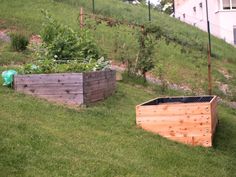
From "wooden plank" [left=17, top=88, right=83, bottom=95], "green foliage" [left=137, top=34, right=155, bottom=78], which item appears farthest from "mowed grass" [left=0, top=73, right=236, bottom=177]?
"green foliage" [left=137, top=34, right=155, bottom=78]

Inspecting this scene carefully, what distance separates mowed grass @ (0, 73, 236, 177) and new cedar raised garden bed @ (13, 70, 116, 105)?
0.31 metres

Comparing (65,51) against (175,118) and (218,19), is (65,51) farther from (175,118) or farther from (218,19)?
(218,19)

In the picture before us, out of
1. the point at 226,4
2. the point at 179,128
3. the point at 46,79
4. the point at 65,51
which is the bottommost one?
the point at 179,128

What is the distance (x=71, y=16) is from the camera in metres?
23.3

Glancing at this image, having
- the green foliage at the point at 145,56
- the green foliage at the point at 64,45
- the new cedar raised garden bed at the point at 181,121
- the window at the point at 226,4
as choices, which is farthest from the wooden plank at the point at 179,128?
the window at the point at 226,4

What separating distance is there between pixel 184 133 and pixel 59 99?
2954 mm

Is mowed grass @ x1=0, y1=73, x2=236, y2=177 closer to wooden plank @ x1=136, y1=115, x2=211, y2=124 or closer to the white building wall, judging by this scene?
wooden plank @ x1=136, y1=115, x2=211, y2=124

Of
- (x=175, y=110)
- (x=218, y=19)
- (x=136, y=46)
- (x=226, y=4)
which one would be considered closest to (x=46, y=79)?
(x=175, y=110)

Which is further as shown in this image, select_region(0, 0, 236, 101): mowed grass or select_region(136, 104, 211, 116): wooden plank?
select_region(0, 0, 236, 101): mowed grass

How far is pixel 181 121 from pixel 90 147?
247 cm

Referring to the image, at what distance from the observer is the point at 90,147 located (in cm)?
776

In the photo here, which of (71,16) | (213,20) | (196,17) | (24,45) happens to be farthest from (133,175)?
(196,17)

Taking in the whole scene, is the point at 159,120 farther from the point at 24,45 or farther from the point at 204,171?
the point at 24,45

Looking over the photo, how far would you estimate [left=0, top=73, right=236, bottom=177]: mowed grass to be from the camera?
659 centimetres
